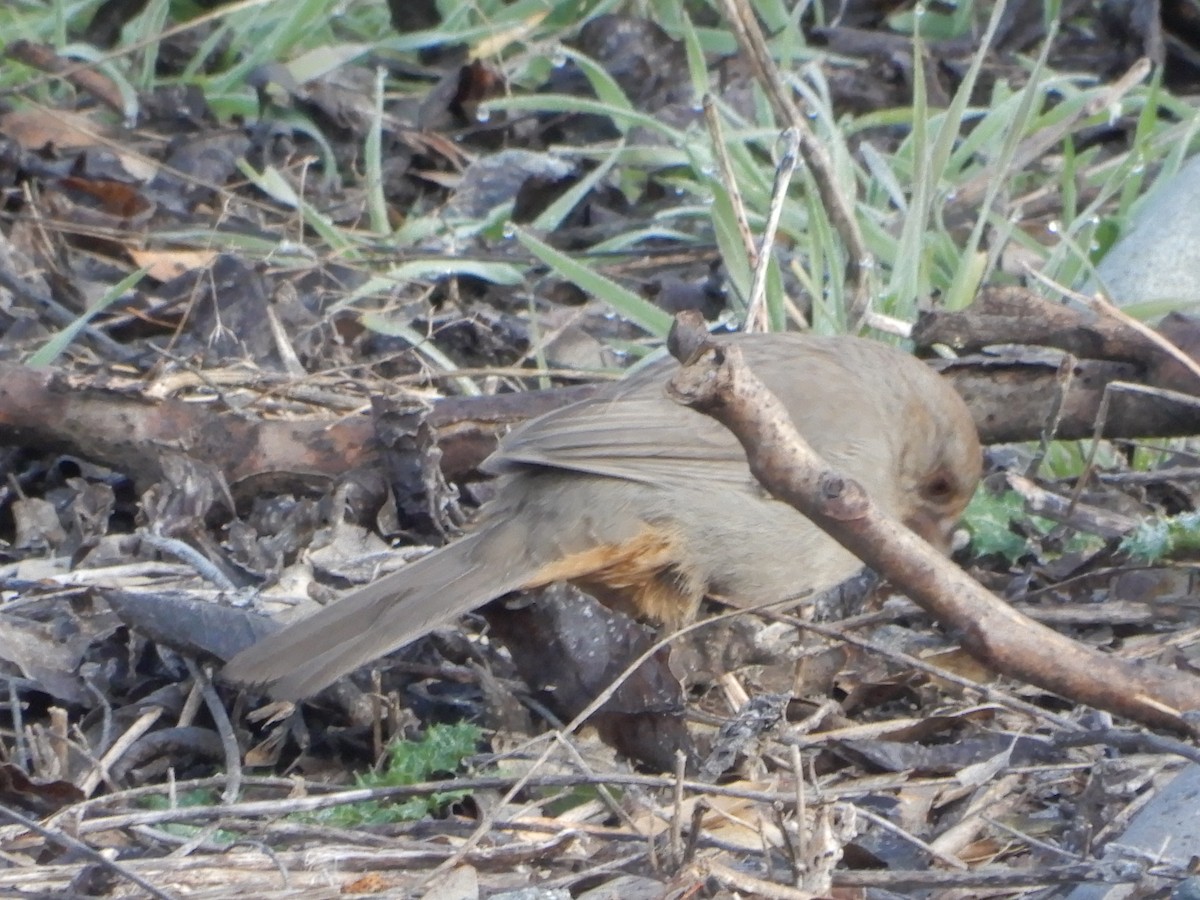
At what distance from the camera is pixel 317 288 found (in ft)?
19.7

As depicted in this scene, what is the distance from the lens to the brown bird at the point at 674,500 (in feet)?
12.9

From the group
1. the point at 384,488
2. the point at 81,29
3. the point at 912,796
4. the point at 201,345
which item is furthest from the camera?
the point at 81,29

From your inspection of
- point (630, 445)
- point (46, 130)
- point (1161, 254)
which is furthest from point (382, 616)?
point (46, 130)

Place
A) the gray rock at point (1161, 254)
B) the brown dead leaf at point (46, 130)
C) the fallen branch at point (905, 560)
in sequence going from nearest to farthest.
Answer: the fallen branch at point (905, 560), the gray rock at point (1161, 254), the brown dead leaf at point (46, 130)

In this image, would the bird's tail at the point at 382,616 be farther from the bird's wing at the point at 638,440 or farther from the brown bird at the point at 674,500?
the bird's wing at the point at 638,440

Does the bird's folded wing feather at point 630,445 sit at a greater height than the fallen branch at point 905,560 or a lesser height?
lesser

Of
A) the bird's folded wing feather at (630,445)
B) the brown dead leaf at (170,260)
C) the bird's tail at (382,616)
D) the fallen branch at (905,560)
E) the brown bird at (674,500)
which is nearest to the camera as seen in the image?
the fallen branch at (905,560)

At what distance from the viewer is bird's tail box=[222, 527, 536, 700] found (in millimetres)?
3660

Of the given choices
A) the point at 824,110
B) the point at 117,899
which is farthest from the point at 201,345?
the point at 117,899

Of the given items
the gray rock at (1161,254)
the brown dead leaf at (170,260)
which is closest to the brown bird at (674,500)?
the gray rock at (1161,254)

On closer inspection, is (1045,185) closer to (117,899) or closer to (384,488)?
(384,488)

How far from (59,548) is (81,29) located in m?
3.57

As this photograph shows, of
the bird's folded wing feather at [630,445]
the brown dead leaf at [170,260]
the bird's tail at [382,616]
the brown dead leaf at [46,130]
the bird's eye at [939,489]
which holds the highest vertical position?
the brown dead leaf at [46,130]

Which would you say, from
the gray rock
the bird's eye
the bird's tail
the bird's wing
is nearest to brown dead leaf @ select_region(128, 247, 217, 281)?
the bird's wing
